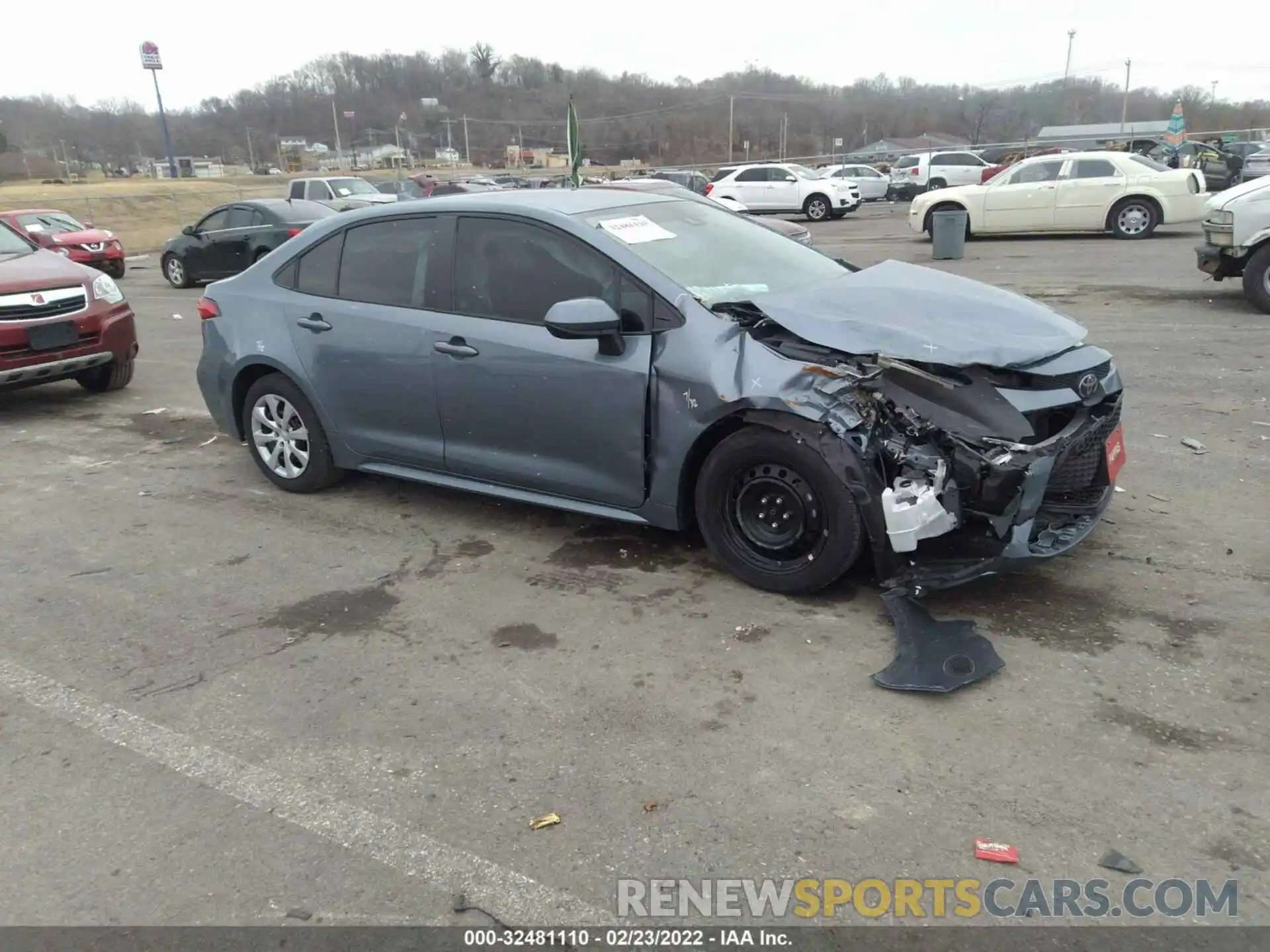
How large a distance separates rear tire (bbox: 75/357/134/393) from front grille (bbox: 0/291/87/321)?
747 mm

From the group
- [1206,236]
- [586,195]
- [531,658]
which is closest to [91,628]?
[531,658]

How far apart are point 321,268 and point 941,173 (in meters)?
30.2

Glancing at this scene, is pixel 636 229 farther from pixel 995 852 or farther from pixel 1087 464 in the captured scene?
pixel 995 852

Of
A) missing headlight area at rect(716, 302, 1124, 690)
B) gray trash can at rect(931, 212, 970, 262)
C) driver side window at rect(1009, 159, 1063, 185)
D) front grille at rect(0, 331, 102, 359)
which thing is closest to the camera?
missing headlight area at rect(716, 302, 1124, 690)

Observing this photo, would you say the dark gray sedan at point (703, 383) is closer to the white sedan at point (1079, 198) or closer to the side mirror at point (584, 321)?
the side mirror at point (584, 321)

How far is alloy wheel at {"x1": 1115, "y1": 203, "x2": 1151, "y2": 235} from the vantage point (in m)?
17.3

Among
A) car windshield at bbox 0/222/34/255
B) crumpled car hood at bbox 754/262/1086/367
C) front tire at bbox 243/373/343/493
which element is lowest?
front tire at bbox 243/373/343/493

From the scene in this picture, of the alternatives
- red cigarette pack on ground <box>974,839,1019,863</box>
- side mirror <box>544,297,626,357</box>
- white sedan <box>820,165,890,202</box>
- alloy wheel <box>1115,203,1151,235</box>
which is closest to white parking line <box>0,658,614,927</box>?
red cigarette pack on ground <box>974,839,1019,863</box>

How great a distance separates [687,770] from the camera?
304cm

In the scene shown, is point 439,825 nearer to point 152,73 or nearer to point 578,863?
point 578,863

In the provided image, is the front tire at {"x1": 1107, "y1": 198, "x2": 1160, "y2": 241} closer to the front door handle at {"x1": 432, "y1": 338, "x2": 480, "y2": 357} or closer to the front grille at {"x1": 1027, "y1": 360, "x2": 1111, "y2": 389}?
the front grille at {"x1": 1027, "y1": 360, "x2": 1111, "y2": 389}

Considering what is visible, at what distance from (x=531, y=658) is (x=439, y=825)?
100cm

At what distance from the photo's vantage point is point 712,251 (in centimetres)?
473

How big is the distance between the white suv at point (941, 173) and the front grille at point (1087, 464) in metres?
29.3
